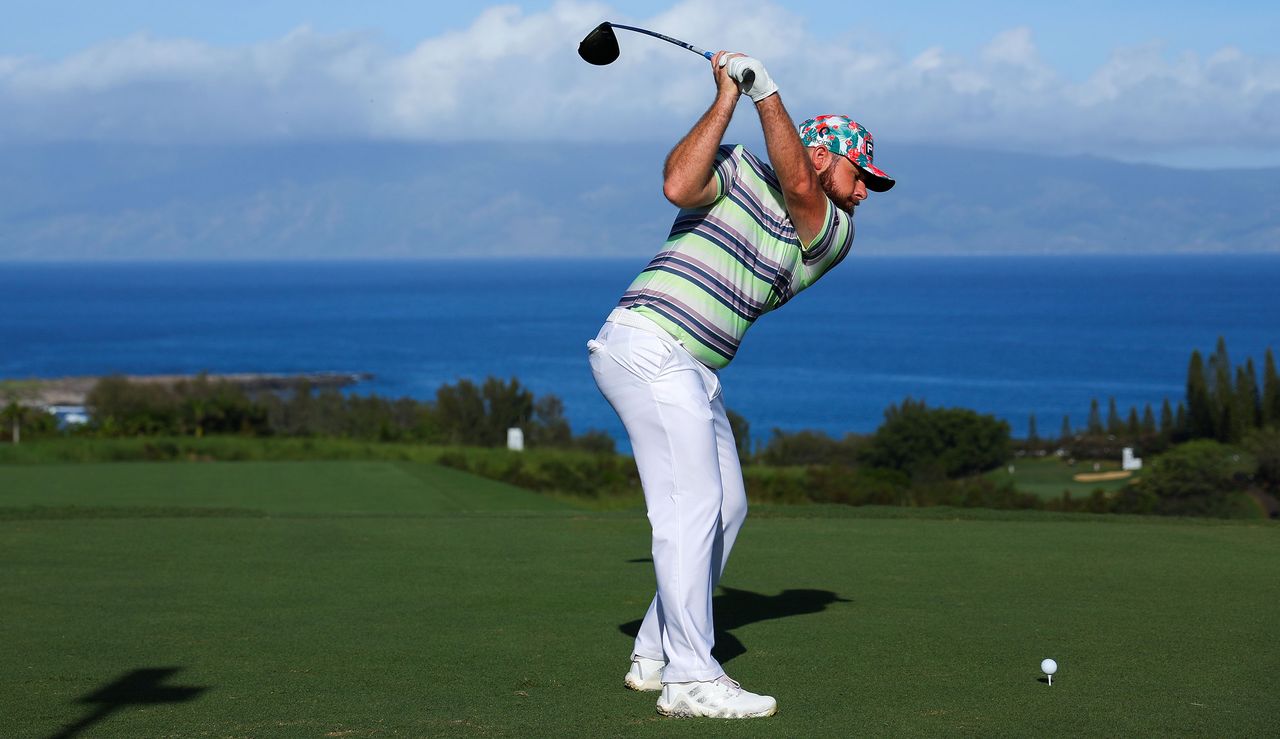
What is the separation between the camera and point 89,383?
320 ft

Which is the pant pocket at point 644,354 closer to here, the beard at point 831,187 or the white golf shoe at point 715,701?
the beard at point 831,187

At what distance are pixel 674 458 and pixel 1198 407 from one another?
2162 inches

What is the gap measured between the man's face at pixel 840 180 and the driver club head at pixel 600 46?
1.06m

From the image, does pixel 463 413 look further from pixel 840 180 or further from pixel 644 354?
pixel 644 354

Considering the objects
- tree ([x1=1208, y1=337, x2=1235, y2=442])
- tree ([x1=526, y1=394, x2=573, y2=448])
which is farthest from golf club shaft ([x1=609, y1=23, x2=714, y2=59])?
tree ([x1=1208, y1=337, x2=1235, y2=442])

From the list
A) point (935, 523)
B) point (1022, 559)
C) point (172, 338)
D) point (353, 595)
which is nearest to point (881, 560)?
point (1022, 559)

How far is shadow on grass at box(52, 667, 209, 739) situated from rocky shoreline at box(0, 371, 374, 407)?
191 feet

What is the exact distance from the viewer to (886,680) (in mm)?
4766

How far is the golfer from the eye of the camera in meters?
4.48

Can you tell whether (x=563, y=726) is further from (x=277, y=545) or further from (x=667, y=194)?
(x=277, y=545)

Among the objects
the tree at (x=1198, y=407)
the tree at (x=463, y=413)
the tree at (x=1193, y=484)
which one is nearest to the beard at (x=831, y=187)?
the tree at (x=1193, y=484)

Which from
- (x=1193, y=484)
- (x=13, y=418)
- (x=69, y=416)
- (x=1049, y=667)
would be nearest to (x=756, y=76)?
(x=1049, y=667)

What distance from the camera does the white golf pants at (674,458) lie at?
4.53m

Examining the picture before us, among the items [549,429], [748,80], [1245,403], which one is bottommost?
[748,80]
